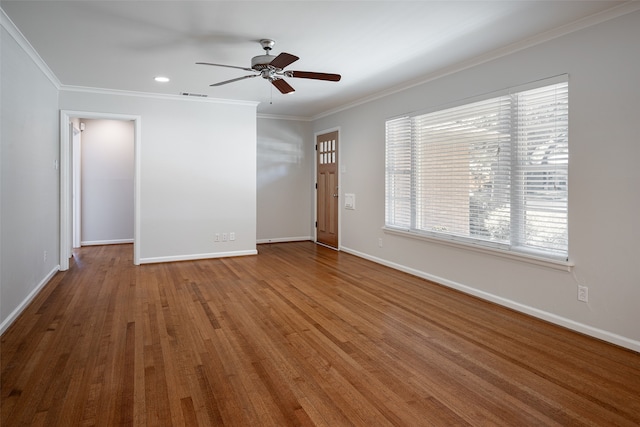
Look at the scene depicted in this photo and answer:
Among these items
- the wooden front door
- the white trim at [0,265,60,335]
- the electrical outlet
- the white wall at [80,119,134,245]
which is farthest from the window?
the white wall at [80,119,134,245]

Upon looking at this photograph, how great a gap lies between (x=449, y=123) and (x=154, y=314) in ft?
12.2

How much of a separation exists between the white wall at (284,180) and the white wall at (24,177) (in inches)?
138

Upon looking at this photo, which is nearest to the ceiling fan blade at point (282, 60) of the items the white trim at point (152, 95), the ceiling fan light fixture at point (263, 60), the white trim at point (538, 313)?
the ceiling fan light fixture at point (263, 60)

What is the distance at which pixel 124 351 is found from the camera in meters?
2.78

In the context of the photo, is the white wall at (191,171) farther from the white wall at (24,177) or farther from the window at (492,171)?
the window at (492,171)

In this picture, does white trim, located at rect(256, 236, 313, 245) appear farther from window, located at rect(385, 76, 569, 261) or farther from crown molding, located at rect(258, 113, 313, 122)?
window, located at rect(385, 76, 569, 261)

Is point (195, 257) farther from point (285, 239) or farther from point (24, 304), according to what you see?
point (24, 304)

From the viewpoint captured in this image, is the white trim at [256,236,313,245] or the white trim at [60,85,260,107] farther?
the white trim at [256,236,313,245]

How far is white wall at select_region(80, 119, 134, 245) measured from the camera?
7336 mm

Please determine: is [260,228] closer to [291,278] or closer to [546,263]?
[291,278]

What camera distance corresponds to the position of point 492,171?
3916 millimetres

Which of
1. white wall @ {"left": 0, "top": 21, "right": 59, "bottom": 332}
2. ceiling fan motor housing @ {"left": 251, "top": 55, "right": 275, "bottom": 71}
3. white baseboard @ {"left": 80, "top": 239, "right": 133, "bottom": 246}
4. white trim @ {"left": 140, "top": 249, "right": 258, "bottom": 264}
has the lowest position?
white trim @ {"left": 140, "top": 249, "right": 258, "bottom": 264}

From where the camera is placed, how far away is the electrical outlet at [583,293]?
3109mm

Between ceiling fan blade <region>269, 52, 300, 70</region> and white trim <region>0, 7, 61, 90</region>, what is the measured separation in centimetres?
205
